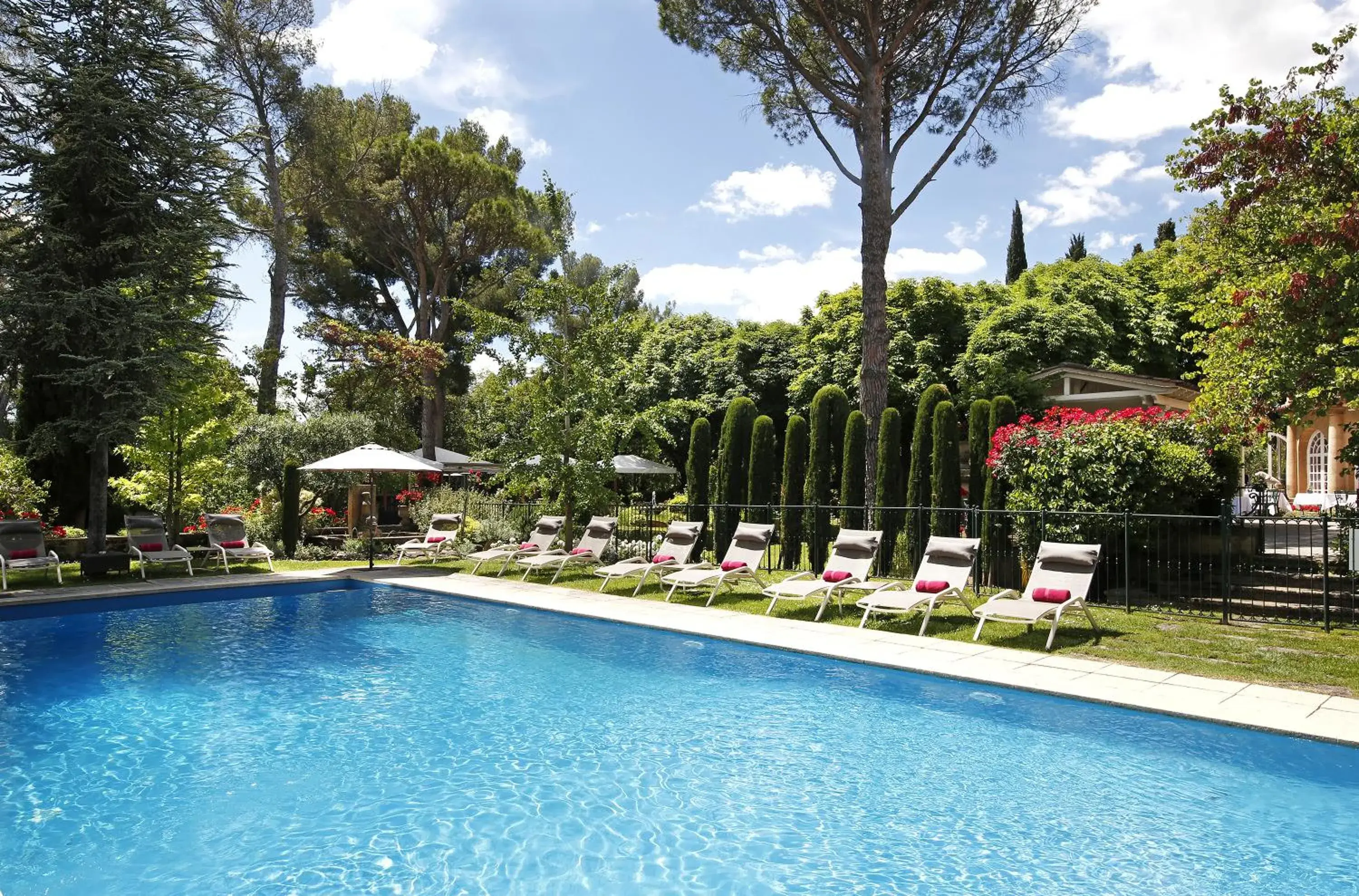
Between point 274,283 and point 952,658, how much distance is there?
26.1 m

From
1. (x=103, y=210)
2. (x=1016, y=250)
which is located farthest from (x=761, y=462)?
(x=1016, y=250)

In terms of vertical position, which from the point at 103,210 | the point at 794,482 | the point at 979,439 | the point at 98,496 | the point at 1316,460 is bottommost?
the point at 98,496

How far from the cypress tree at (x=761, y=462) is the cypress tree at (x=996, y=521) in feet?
14.6

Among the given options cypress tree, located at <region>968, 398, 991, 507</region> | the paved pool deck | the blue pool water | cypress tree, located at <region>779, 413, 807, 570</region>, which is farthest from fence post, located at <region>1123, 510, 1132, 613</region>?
cypress tree, located at <region>779, 413, 807, 570</region>

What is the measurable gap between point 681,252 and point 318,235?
49.7ft

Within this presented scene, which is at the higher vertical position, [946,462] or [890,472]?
[946,462]

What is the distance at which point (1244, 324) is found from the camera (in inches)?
405

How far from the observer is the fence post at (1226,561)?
30.3 feet

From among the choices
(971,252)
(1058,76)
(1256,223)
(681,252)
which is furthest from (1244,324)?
(971,252)

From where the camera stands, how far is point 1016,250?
41.8 meters

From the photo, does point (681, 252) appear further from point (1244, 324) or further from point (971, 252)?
point (1244, 324)

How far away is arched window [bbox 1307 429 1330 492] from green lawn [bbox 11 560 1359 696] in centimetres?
2506

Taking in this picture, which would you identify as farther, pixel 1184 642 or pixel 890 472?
pixel 890 472

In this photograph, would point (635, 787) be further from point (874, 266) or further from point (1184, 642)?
point (874, 266)
